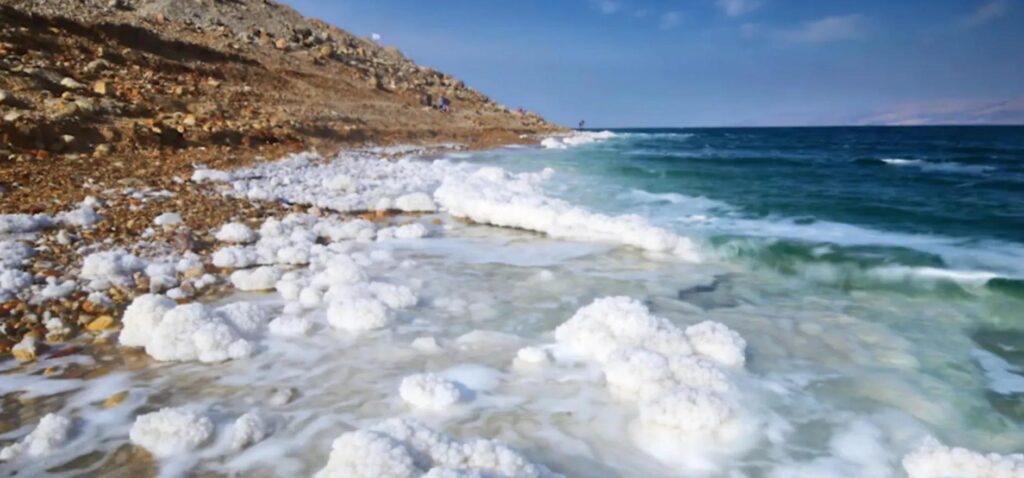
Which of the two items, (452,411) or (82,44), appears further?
(82,44)

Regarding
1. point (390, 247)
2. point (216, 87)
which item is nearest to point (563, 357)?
point (390, 247)

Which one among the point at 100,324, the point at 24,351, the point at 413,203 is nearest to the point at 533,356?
the point at 100,324

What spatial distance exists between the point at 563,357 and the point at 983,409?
86.8 inches

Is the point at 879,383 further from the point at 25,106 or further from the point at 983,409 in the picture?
the point at 25,106

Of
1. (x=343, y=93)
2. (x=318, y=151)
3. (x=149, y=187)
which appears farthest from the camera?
(x=343, y=93)

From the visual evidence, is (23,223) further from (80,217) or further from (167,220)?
(167,220)

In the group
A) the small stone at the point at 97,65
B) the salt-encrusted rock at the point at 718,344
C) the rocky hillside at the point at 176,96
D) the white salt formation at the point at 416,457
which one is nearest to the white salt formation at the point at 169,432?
the white salt formation at the point at 416,457

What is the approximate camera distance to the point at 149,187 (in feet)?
21.9

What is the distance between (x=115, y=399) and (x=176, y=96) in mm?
12973

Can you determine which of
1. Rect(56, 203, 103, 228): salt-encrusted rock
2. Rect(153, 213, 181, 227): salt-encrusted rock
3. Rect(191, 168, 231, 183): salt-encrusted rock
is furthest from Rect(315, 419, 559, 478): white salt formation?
Rect(191, 168, 231, 183): salt-encrusted rock

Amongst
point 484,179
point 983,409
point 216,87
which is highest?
point 216,87

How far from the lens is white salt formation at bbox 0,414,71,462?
7.33ft

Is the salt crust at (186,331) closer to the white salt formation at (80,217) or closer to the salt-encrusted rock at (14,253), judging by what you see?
the salt-encrusted rock at (14,253)

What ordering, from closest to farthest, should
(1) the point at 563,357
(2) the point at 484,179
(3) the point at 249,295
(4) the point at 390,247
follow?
(1) the point at 563,357, (3) the point at 249,295, (4) the point at 390,247, (2) the point at 484,179
